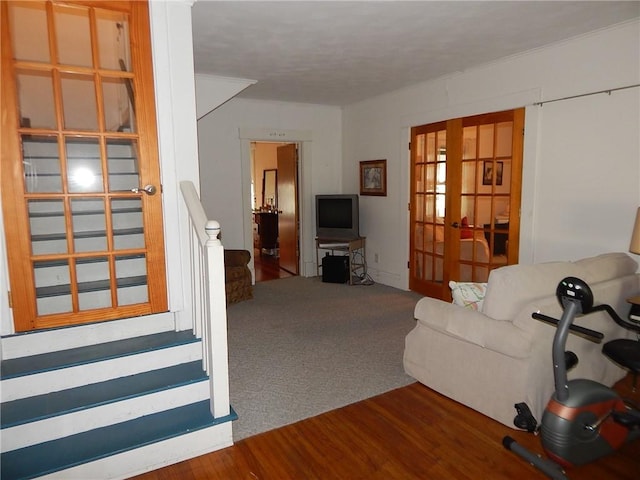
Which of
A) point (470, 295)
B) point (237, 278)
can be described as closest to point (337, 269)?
point (237, 278)

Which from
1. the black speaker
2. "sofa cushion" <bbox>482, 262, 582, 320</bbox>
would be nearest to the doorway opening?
the black speaker

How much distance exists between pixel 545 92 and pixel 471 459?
10.2 feet

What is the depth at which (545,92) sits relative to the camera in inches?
145

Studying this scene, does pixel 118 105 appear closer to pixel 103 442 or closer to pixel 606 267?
pixel 103 442

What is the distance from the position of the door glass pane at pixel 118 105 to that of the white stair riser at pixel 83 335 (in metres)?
1.17

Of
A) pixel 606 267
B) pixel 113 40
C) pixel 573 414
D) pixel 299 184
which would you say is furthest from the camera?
pixel 299 184

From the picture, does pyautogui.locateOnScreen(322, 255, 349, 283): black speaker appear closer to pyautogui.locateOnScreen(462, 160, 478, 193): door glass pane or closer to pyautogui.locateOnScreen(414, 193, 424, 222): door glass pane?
pyautogui.locateOnScreen(414, 193, 424, 222): door glass pane

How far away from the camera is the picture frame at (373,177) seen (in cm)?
568

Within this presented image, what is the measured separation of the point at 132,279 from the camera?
262cm

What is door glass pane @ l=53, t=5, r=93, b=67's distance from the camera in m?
2.30

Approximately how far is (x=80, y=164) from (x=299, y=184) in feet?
13.4

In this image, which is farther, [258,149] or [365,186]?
[258,149]

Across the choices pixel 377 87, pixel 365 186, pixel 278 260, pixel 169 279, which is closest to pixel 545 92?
pixel 377 87

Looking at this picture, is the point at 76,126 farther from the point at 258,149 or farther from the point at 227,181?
the point at 258,149
